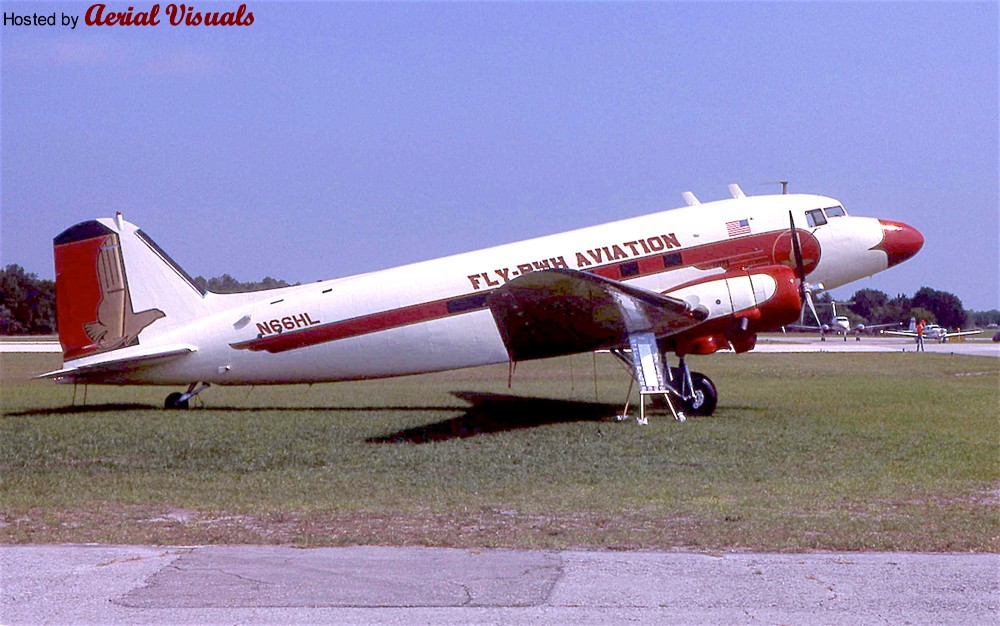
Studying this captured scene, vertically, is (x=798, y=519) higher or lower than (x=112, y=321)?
lower

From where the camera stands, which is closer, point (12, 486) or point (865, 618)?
point (865, 618)

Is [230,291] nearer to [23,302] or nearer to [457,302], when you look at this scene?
[457,302]

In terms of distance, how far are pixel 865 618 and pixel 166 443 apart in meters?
12.0

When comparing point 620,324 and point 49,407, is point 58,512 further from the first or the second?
point 49,407

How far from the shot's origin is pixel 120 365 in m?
19.4

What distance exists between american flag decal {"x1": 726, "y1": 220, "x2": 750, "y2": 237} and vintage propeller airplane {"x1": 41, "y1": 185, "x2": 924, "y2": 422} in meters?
0.03

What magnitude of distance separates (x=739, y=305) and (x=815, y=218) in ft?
9.86

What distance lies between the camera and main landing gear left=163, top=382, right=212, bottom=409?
2035cm

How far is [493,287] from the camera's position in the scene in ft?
62.7

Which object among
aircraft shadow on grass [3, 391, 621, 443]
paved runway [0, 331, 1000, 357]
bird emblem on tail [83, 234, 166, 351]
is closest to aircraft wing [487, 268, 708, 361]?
aircraft shadow on grass [3, 391, 621, 443]

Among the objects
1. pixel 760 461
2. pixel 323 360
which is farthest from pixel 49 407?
pixel 760 461

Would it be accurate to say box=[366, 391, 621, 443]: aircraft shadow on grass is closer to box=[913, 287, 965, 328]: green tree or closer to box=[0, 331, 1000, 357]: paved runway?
box=[0, 331, 1000, 357]: paved runway

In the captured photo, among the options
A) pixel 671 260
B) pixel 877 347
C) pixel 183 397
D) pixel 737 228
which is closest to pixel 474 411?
pixel 671 260

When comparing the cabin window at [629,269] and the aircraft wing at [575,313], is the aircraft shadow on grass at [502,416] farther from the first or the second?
the cabin window at [629,269]
